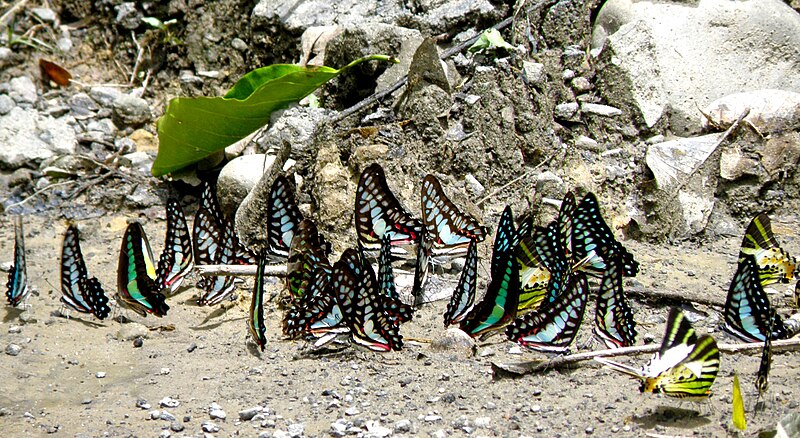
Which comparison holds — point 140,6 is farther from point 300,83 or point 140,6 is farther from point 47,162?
point 300,83

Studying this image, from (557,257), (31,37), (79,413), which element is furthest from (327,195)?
(31,37)

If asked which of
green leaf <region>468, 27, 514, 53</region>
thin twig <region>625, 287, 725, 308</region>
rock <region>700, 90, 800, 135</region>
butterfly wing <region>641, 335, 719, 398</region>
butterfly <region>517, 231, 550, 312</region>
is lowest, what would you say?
butterfly wing <region>641, 335, 719, 398</region>

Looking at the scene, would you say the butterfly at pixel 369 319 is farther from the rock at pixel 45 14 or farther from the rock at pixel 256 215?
the rock at pixel 45 14

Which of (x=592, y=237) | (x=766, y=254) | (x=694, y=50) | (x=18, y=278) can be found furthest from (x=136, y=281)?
(x=694, y=50)

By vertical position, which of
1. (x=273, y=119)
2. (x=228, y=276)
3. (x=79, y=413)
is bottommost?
(x=79, y=413)

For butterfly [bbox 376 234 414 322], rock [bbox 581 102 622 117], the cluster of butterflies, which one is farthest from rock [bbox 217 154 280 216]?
rock [bbox 581 102 622 117]

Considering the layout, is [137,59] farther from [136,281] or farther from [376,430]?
[376,430]

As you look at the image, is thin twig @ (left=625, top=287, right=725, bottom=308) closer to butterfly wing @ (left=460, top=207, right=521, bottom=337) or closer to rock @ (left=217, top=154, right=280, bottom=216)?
butterfly wing @ (left=460, top=207, right=521, bottom=337)
